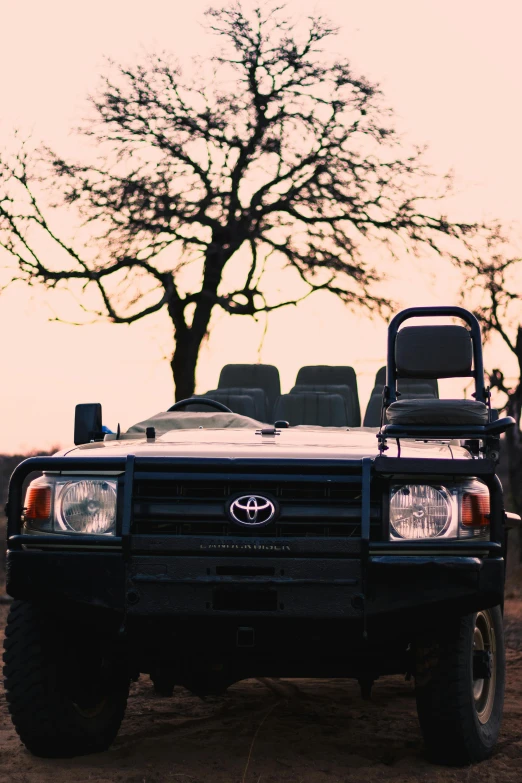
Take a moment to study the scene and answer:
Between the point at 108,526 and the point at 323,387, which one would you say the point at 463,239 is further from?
the point at 108,526

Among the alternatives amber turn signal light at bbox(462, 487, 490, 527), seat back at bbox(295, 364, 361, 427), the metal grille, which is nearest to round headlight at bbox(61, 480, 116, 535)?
the metal grille

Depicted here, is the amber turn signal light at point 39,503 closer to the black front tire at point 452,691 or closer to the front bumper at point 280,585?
the front bumper at point 280,585

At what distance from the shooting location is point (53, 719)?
215 inches

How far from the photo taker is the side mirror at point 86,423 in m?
6.29

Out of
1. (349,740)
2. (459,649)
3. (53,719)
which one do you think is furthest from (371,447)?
(53,719)

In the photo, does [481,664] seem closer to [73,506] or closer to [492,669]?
[492,669]

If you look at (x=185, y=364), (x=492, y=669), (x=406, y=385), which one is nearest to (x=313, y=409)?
(x=406, y=385)

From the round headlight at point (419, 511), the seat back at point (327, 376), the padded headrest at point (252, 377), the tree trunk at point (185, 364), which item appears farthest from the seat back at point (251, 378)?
the tree trunk at point (185, 364)

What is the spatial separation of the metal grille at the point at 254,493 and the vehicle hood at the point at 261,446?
0.14 meters

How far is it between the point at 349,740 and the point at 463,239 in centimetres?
1559

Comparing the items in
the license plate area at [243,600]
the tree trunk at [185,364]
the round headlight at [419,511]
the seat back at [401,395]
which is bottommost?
the license plate area at [243,600]

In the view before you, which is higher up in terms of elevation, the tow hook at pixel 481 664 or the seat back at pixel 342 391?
the seat back at pixel 342 391

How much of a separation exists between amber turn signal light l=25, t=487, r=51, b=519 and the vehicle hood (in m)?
0.22

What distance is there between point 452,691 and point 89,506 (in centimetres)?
188
